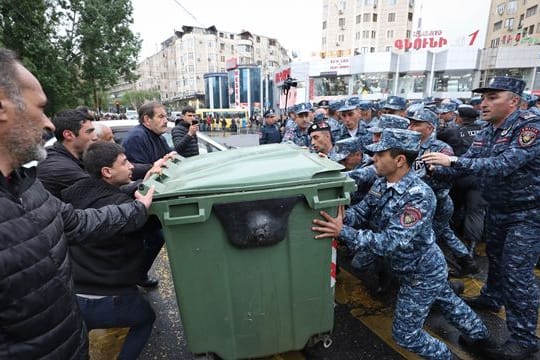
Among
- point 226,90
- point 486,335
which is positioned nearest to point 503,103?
point 486,335

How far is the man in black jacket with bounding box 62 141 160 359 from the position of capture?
177 cm

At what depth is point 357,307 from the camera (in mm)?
2846

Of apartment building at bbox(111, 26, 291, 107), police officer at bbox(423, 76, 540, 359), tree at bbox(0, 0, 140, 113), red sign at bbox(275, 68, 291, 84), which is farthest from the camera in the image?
apartment building at bbox(111, 26, 291, 107)

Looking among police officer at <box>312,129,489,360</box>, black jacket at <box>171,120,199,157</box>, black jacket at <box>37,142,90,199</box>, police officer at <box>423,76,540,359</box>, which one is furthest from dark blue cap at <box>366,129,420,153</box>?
black jacket at <box>171,120,199,157</box>

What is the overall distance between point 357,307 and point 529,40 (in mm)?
40913

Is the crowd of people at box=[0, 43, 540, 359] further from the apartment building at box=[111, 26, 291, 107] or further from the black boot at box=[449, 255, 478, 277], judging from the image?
the apartment building at box=[111, 26, 291, 107]

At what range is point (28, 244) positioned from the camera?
1171mm

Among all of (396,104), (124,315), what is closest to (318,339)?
(124,315)

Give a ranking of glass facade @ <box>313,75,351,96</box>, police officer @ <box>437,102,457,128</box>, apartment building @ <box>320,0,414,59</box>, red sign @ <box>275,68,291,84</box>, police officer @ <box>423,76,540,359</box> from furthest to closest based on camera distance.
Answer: apartment building @ <box>320,0,414,59</box>
red sign @ <box>275,68,291,84</box>
glass facade @ <box>313,75,351,96</box>
police officer @ <box>437,102,457,128</box>
police officer @ <box>423,76,540,359</box>

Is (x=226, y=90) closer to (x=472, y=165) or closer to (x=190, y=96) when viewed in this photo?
(x=190, y=96)

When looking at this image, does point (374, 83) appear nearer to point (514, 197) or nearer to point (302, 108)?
point (302, 108)

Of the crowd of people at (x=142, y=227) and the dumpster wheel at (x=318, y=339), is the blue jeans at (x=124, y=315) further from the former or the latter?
the dumpster wheel at (x=318, y=339)

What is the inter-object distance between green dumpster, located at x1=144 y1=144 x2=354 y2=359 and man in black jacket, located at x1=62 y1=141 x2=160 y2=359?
0.26 meters

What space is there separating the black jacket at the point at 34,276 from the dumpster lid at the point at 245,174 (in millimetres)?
470
